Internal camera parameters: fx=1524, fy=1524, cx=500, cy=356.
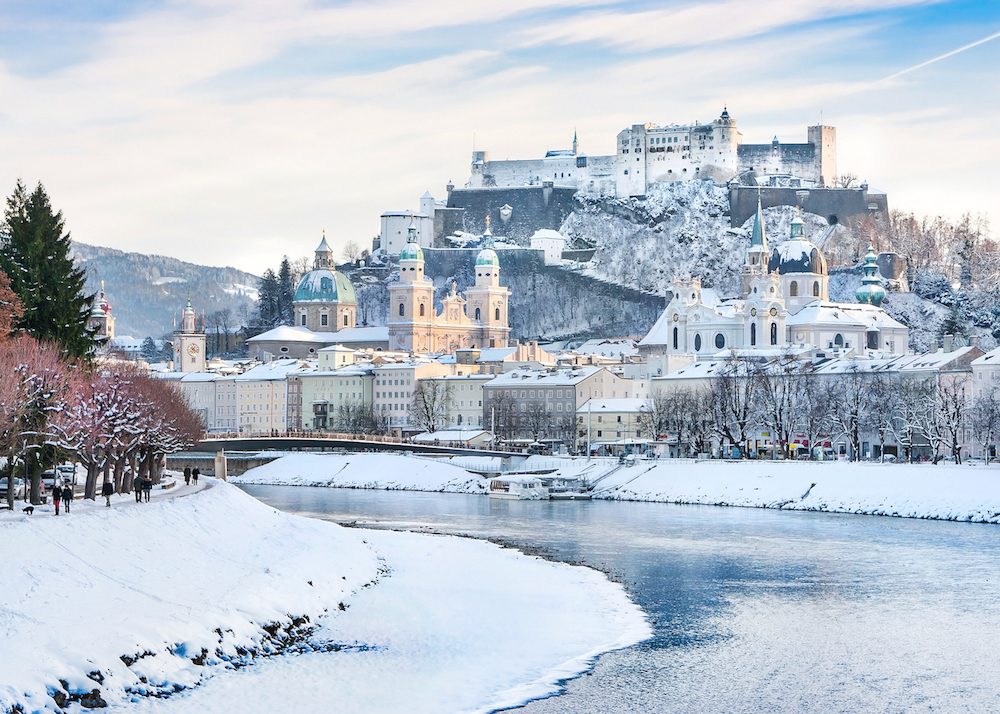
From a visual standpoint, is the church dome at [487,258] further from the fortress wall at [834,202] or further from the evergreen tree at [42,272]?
the evergreen tree at [42,272]

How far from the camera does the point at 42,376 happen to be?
2880 centimetres

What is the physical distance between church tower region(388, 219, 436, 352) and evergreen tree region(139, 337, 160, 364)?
32.6 meters

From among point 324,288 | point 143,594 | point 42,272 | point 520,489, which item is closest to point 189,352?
point 324,288

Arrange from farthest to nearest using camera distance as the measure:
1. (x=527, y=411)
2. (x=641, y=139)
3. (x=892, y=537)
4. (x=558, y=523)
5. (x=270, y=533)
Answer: (x=641, y=139) → (x=527, y=411) → (x=558, y=523) → (x=892, y=537) → (x=270, y=533)

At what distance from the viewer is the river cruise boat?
6069 cm

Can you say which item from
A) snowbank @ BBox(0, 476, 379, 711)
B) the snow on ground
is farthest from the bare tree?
snowbank @ BBox(0, 476, 379, 711)

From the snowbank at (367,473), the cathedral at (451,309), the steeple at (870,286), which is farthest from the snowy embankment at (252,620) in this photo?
the cathedral at (451,309)

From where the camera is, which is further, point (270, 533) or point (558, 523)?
point (558, 523)

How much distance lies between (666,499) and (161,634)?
38.8m

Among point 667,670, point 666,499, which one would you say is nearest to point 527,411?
point 666,499

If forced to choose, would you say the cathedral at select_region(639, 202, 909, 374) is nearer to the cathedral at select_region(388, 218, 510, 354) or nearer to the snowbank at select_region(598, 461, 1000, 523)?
the cathedral at select_region(388, 218, 510, 354)

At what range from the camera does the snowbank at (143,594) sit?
1741cm

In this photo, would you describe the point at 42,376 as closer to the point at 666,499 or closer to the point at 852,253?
the point at 666,499

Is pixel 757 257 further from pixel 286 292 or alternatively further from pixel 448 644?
pixel 448 644
